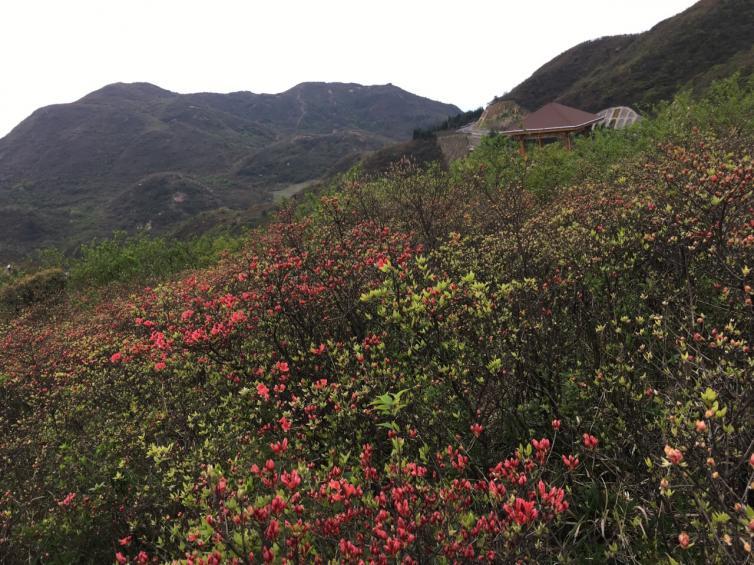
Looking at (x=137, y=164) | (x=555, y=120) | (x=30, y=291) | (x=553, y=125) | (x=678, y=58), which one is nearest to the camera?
(x=30, y=291)

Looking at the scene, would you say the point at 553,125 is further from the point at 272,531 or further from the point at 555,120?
the point at 272,531

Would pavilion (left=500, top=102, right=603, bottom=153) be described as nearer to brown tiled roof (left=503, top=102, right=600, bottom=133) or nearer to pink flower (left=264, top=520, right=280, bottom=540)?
brown tiled roof (left=503, top=102, right=600, bottom=133)

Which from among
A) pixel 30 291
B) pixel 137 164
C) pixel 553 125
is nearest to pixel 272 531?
pixel 30 291

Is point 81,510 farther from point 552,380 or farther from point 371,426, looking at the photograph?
point 552,380

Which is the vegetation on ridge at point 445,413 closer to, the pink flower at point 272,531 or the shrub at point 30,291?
the pink flower at point 272,531

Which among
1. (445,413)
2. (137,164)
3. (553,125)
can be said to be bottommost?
(445,413)

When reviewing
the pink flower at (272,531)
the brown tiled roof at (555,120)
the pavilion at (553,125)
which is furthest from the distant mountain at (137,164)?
the pink flower at (272,531)

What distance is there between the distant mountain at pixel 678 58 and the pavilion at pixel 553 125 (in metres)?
21.2

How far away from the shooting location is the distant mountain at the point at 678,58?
50.4 meters

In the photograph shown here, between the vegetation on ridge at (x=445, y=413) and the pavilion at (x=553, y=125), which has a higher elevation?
the pavilion at (x=553, y=125)

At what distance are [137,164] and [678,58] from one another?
13924 cm

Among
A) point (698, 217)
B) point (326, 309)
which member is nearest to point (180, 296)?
point (326, 309)

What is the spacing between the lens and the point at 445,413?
382 cm

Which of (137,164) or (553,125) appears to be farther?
(137,164)
